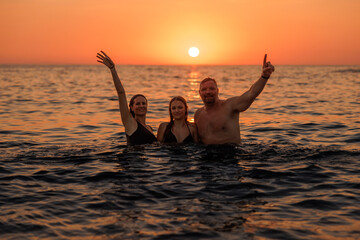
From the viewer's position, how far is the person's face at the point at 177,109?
9796 mm

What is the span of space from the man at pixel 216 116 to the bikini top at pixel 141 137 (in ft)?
4.31

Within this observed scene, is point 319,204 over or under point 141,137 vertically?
under

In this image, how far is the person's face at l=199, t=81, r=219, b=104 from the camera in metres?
9.76

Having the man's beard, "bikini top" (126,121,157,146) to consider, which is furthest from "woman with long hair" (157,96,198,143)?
the man's beard

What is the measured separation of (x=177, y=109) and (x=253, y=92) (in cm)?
191

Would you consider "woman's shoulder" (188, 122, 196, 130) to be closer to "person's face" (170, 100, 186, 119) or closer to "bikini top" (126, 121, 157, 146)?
"person's face" (170, 100, 186, 119)

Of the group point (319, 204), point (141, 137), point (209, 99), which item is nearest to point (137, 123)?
point (141, 137)

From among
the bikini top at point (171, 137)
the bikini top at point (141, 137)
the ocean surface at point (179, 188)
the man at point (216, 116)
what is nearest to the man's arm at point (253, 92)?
the man at point (216, 116)

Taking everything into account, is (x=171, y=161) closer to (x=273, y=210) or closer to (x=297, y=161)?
(x=297, y=161)

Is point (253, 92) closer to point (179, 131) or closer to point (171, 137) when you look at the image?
point (179, 131)

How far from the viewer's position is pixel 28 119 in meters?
17.5

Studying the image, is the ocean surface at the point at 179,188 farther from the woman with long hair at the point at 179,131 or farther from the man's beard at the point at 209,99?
the man's beard at the point at 209,99

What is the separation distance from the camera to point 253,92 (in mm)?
9227

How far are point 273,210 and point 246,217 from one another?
1.80ft
